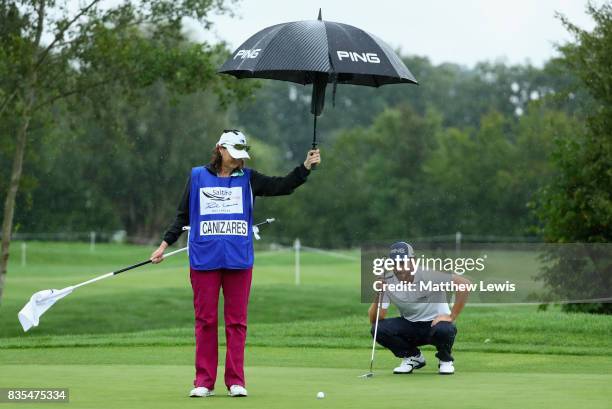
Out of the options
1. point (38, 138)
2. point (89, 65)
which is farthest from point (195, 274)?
point (38, 138)

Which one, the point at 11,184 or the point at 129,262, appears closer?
the point at 11,184

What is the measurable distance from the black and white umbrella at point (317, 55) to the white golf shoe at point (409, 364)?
250 centimetres

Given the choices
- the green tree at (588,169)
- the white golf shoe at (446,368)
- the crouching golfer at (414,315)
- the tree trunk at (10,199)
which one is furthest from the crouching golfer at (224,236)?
the tree trunk at (10,199)

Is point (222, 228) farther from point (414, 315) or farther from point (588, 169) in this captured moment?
point (588, 169)

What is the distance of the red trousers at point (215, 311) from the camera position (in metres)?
9.52

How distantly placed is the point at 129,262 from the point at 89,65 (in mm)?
27273

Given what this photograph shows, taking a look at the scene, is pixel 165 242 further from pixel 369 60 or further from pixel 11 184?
pixel 11 184

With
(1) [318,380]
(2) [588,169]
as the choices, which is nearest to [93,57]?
(2) [588,169]

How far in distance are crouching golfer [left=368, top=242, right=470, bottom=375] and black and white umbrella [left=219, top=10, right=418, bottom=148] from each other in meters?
1.75

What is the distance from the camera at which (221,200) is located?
9.44 m

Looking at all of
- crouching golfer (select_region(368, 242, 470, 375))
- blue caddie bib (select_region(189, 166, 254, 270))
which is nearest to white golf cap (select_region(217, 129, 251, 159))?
blue caddie bib (select_region(189, 166, 254, 270))

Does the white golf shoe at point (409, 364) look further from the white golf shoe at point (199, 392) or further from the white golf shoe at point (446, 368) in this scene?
the white golf shoe at point (199, 392)

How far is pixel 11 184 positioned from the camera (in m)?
24.1

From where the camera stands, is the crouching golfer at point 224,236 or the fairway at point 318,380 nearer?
the fairway at point 318,380
